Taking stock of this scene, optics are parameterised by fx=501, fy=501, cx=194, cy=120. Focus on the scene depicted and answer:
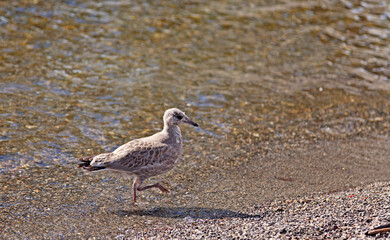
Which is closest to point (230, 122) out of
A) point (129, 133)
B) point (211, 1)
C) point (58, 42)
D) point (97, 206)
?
point (129, 133)

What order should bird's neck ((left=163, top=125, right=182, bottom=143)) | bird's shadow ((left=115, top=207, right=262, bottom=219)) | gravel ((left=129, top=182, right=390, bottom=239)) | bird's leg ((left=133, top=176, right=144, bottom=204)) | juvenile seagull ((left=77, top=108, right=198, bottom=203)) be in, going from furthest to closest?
bird's neck ((left=163, top=125, right=182, bottom=143))
bird's leg ((left=133, top=176, right=144, bottom=204))
juvenile seagull ((left=77, top=108, right=198, bottom=203))
bird's shadow ((left=115, top=207, right=262, bottom=219))
gravel ((left=129, top=182, right=390, bottom=239))

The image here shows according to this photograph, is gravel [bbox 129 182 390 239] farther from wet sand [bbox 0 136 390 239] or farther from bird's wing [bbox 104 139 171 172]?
bird's wing [bbox 104 139 171 172]

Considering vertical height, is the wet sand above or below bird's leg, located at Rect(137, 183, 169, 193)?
below

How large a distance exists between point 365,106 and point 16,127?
8266 millimetres

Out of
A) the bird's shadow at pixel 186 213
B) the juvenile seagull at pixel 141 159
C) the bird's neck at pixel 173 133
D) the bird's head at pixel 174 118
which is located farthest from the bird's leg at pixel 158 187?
the bird's head at pixel 174 118

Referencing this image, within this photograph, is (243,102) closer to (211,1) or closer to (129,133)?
(129,133)

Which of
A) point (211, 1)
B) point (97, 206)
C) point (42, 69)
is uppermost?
point (211, 1)

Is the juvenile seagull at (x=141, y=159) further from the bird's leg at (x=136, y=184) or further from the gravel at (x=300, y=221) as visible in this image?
the gravel at (x=300, y=221)

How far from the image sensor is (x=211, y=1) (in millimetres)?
17828

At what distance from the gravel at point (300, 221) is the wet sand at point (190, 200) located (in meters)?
0.02

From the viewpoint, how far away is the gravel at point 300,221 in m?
→ 6.86

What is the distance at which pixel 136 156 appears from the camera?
8.30 metres

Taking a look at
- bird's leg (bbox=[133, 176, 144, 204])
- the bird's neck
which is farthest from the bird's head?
bird's leg (bbox=[133, 176, 144, 204])

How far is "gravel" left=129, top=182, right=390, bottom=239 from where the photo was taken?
22.5 ft
